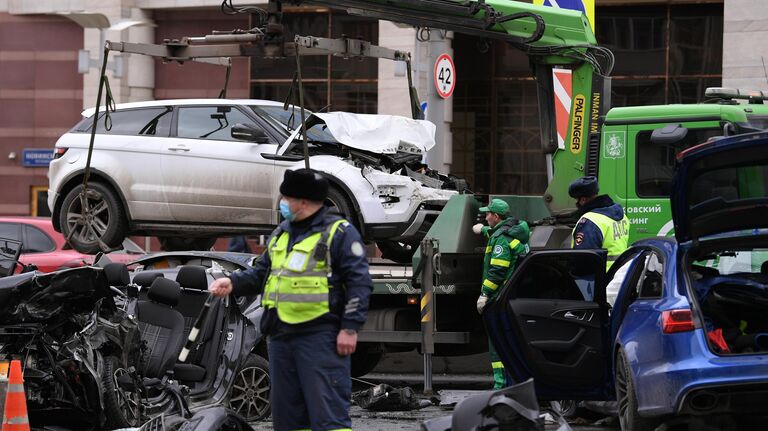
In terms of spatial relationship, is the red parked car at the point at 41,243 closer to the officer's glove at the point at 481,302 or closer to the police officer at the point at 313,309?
the officer's glove at the point at 481,302

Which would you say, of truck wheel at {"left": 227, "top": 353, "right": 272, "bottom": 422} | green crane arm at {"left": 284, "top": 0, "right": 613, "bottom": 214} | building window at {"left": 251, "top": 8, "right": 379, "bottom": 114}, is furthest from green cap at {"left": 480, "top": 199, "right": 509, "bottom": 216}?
building window at {"left": 251, "top": 8, "right": 379, "bottom": 114}

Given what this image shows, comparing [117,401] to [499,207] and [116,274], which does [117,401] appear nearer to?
[116,274]

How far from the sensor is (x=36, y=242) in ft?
53.1

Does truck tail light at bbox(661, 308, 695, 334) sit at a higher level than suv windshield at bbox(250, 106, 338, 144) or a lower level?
lower

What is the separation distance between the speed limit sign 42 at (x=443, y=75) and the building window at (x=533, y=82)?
5612 mm

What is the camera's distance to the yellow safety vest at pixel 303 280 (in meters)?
7.00

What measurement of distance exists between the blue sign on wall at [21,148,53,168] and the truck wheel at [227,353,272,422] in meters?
17.7

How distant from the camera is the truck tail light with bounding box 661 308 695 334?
725 centimetres

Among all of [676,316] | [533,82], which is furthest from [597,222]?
[533,82]

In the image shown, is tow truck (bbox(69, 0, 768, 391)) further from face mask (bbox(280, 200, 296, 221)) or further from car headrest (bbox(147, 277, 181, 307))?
face mask (bbox(280, 200, 296, 221))

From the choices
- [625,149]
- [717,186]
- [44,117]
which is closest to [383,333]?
[625,149]

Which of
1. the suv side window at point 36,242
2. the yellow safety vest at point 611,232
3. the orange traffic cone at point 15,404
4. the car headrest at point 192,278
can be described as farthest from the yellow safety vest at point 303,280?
the suv side window at point 36,242

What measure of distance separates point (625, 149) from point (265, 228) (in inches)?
133

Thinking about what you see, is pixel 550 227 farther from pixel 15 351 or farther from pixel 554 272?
pixel 15 351
